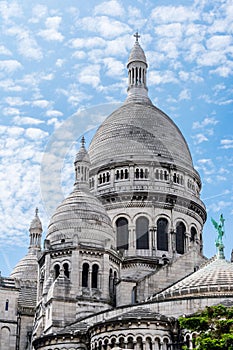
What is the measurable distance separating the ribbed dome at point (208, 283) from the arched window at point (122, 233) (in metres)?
16.0

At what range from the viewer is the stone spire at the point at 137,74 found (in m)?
78.2

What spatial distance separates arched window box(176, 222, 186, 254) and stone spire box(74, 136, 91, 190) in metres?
10.3

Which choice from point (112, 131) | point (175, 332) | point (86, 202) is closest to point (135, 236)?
point (86, 202)

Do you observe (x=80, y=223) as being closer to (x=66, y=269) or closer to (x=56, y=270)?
(x=66, y=269)

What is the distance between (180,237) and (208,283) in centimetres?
2020

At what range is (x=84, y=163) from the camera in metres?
64.7

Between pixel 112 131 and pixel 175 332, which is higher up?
pixel 112 131

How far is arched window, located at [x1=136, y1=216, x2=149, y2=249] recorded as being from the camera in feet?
215

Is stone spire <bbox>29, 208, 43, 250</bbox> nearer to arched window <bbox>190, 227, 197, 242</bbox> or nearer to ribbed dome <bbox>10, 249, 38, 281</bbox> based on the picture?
ribbed dome <bbox>10, 249, 38, 281</bbox>

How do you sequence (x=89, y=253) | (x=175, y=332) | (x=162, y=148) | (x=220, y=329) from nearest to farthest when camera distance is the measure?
(x=220, y=329)
(x=175, y=332)
(x=89, y=253)
(x=162, y=148)

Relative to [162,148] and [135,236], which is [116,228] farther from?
[162,148]

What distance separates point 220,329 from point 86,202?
2795 cm

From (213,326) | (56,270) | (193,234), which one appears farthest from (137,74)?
(213,326)

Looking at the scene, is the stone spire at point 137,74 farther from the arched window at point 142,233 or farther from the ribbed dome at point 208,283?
the ribbed dome at point 208,283
